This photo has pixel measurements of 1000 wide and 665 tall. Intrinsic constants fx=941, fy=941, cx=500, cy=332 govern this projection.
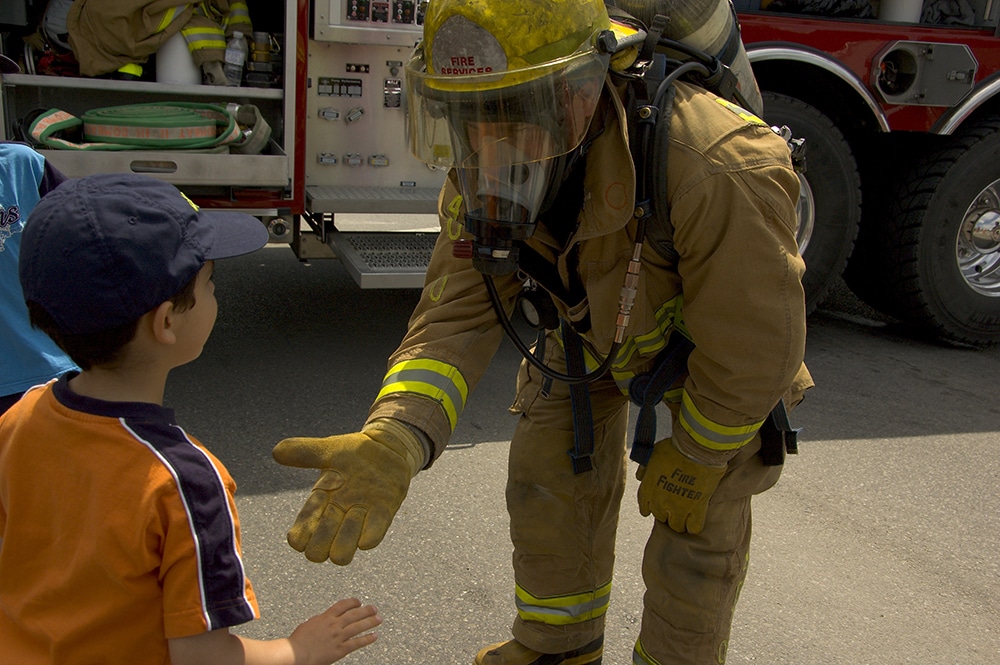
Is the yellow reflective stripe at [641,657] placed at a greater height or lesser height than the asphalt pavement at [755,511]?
greater

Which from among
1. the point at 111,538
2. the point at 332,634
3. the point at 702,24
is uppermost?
the point at 702,24

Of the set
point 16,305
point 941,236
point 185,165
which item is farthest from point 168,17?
point 941,236

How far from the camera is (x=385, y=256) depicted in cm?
433

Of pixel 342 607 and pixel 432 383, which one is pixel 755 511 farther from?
pixel 342 607

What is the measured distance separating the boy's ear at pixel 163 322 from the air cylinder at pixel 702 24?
1.15m

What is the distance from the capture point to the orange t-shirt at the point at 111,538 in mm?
1267

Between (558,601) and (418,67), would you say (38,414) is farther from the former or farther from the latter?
(558,601)

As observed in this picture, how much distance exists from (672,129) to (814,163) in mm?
3303

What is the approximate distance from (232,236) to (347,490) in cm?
51

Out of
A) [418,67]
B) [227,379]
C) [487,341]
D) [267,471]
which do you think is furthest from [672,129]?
[227,379]

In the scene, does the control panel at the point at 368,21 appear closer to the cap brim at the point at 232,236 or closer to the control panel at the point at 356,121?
the control panel at the point at 356,121

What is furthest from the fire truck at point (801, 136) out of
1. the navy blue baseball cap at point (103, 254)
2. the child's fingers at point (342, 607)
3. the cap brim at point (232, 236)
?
the navy blue baseball cap at point (103, 254)

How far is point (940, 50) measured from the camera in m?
4.75

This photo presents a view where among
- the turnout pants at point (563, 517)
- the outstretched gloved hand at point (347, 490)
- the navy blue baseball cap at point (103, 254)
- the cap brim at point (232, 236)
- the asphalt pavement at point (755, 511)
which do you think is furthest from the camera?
the asphalt pavement at point (755, 511)
